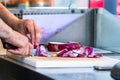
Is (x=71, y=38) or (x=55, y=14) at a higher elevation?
(x=55, y=14)

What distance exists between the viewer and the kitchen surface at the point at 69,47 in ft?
3.06

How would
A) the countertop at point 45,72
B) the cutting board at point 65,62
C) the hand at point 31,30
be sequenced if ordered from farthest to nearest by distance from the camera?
the hand at point 31,30, the cutting board at point 65,62, the countertop at point 45,72

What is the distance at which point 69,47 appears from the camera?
126cm

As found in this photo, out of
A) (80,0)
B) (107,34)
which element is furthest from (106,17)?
(80,0)

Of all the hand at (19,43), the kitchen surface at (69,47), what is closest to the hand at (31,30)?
the kitchen surface at (69,47)

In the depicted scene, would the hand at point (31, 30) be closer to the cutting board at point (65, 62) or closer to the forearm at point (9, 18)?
the forearm at point (9, 18)

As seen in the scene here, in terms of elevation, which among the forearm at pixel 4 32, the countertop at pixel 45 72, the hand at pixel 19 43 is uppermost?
the forearm at pixel 4 32

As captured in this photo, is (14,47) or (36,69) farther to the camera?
(14,47)

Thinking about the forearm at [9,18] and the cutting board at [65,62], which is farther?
the forearm at [9,18]

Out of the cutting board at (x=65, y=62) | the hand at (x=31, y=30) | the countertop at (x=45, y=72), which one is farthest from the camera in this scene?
the hand at (x=31, y=30)

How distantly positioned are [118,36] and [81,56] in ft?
2.07

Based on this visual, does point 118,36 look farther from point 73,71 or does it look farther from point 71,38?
point 73,71

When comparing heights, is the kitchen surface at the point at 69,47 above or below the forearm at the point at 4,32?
below

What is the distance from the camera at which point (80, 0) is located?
3.73 m
